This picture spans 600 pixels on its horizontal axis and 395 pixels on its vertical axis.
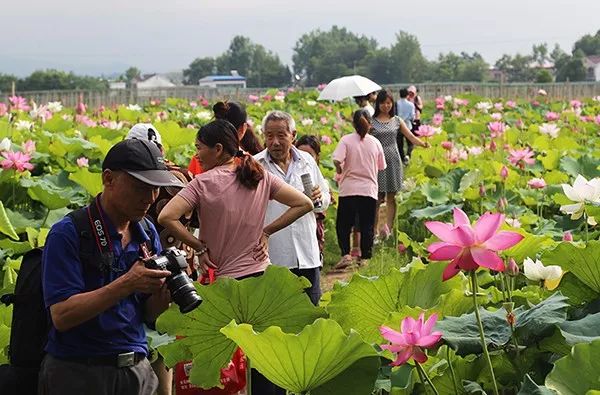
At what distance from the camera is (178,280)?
8.57ft

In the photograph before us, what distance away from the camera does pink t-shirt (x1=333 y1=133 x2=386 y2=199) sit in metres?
7.16

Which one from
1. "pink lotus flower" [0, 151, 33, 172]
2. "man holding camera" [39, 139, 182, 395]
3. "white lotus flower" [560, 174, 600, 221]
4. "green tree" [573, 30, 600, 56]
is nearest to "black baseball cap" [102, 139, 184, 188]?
"man holding camera" [39, 139, 182, 395]

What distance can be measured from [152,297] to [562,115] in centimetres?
1402

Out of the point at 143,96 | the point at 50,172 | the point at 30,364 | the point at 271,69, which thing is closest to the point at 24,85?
the point at 271,69

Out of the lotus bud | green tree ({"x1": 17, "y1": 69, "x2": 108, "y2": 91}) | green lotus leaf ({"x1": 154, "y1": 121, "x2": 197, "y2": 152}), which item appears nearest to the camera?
the lotus bud

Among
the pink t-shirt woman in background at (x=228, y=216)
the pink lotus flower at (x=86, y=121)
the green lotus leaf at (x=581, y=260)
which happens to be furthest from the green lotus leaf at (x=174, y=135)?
the green lotus leaf at (x=581, y=260)

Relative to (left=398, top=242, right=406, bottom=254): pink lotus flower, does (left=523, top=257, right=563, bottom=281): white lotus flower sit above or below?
above

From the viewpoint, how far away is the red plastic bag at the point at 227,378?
3.65 m

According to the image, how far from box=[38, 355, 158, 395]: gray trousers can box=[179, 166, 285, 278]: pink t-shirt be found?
1110mm

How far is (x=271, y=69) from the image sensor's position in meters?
93.6

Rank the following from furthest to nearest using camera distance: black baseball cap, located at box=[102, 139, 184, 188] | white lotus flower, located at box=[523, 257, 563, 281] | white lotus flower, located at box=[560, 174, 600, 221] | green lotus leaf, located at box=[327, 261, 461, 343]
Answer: white lotus flower, located at box=[560, 174, 600, 221] < white lotus flower, located at box=[523, 257, 563, 281] < green lotus leaf, located at box=[327, 261, 461, 343] < black baseball cap, located at box=[102, 139, 184, 188]

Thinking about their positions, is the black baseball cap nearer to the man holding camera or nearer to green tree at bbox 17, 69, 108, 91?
the man holding camera

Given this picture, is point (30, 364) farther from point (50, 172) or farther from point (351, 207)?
point (50, 172)

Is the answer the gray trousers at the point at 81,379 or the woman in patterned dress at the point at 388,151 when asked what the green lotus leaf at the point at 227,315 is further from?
the woman in patterned dress at the point at 388,151
